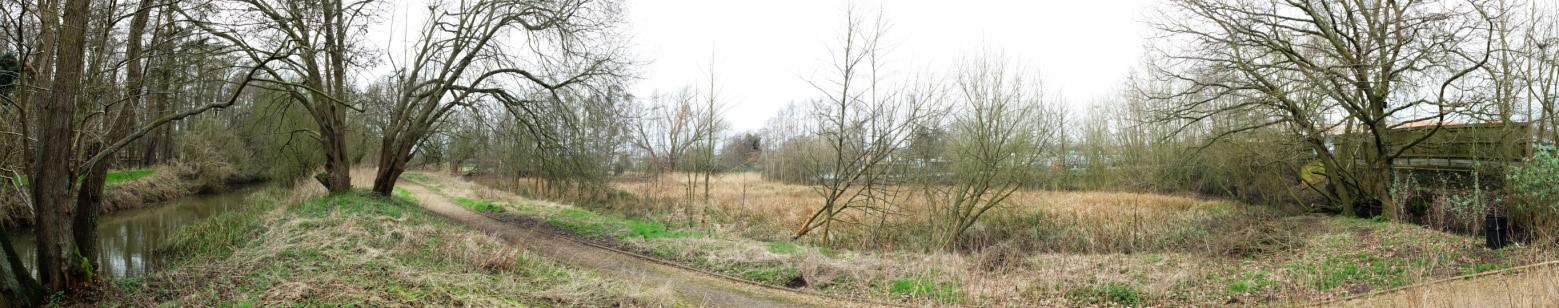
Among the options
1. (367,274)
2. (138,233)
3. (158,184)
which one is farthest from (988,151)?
(158,184)

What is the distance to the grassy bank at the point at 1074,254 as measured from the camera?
660cm

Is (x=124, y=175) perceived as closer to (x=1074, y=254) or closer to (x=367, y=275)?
(x=367, y=275)

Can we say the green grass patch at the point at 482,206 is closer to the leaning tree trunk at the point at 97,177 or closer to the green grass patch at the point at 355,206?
the green grass patch at the point at 355,206

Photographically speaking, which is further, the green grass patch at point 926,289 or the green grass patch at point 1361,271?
the green grass patch at point 1361,271

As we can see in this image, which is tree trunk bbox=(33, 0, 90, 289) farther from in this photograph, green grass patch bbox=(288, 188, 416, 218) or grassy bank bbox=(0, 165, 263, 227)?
grassy bank bbox=(0, 165, 263, 227)

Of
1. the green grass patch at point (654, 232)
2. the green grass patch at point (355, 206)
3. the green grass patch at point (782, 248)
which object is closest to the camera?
the green grass patch at point (782, 248)

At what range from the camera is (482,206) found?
15.2 meters

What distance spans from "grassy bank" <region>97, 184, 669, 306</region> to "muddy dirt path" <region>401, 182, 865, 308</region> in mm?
586

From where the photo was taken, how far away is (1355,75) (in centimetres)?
1131

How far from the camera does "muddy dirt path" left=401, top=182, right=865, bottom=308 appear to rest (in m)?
6.73

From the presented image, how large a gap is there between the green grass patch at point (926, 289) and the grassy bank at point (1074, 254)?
0.07 ft

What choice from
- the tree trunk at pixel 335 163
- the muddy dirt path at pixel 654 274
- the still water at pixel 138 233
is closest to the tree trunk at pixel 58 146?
the still water at pixel 138 233

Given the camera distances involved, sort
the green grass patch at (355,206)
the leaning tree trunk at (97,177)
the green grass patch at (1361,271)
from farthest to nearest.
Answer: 1. the green grass patch at (355,206)
2. the leaning tree trunk at (97,177)
3. the green grass patch at (1361,271)

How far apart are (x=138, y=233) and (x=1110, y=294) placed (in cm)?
1729
